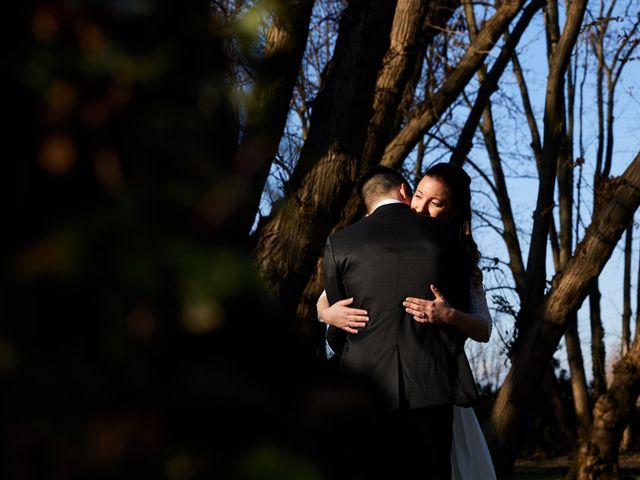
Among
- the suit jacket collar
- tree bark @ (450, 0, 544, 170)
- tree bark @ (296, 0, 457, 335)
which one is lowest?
the suit jacket collar

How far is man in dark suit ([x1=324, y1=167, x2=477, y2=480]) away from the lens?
14.6 ft

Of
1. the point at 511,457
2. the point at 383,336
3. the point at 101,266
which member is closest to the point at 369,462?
the point at 101,266

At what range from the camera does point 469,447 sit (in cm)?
497

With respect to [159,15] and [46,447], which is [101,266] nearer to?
[46,447]

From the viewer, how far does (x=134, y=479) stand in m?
0.73

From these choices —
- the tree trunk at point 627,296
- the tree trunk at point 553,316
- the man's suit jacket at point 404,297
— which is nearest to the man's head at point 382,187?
the man's suit jacket at point 404,297

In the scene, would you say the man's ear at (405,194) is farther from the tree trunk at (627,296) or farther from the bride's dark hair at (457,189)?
the tree trunk at (627,296)

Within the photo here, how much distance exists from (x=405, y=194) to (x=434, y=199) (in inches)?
9.4

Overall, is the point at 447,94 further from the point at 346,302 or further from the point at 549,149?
the point at 346,302

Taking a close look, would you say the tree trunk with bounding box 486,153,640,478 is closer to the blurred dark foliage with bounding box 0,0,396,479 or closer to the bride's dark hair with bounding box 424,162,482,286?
the bride's dark hair with bounding box 424,162,482,286

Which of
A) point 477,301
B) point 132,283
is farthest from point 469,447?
point 132,283

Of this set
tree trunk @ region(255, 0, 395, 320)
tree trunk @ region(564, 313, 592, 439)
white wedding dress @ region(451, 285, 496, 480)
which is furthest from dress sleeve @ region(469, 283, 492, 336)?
tree trunk @ region(564, 313, 592, 439)

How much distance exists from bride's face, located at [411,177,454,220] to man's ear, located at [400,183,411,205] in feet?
0.43

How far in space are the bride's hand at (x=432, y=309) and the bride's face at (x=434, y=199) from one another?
0.69m
